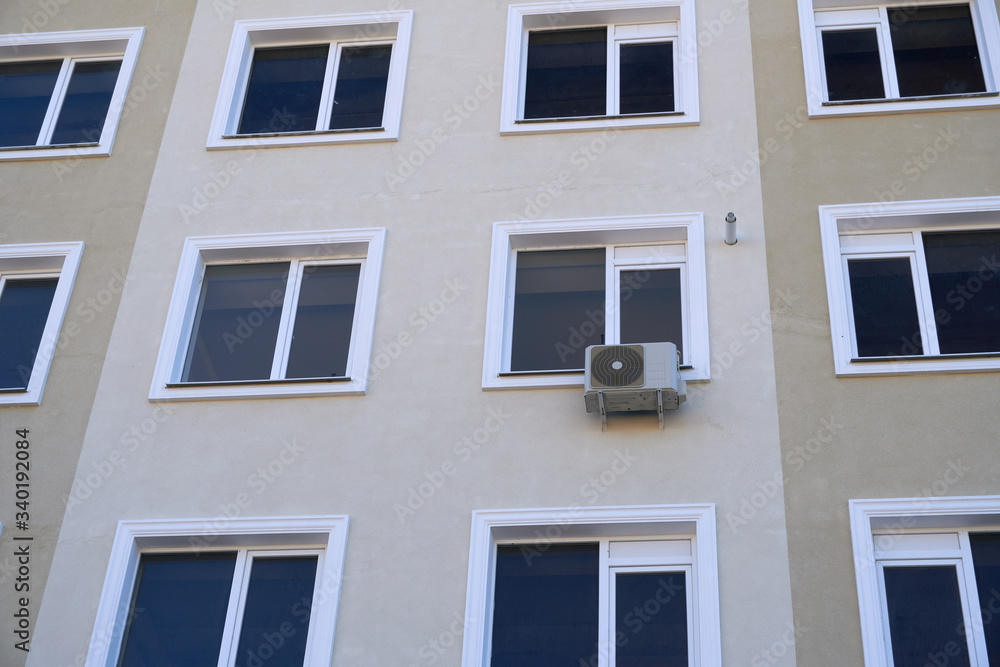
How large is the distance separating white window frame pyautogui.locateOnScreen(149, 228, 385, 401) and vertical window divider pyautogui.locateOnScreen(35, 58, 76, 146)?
2.68 m

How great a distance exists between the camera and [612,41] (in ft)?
43.6

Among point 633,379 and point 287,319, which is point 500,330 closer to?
point 633,379

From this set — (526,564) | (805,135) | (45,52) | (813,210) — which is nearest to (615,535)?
(526,564)

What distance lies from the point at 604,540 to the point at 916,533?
2381mm

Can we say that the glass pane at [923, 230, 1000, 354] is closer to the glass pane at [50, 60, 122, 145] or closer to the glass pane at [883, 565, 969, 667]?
the glass pane at [883, 565, 969, 667]

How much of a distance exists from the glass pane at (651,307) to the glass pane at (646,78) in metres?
2.11

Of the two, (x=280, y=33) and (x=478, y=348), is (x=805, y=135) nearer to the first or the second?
(x=478, y=348)

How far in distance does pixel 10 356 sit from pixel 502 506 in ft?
16.6

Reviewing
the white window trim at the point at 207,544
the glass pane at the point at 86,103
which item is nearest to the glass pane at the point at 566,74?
the glass pane at the point at 86,103

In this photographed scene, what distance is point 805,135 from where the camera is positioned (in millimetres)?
11914

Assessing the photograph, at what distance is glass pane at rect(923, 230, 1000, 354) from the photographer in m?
10.6

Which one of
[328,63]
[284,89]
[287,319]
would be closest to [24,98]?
[284,89]

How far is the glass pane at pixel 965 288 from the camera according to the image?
10.6m

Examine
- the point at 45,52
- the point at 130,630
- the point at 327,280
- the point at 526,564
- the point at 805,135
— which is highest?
the point at 45,52
